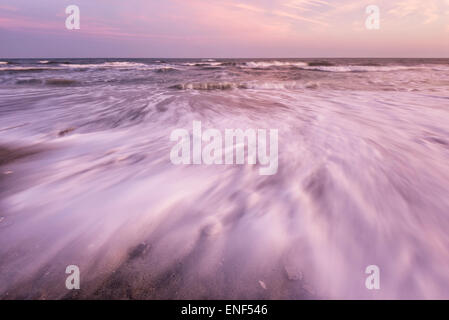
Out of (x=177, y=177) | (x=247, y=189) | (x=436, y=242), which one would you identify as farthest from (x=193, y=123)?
(x=436, y=242)

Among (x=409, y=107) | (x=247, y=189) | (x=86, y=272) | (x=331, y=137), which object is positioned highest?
(x=409, y=107)

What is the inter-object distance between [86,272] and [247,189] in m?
1.03

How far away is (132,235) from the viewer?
1250mm

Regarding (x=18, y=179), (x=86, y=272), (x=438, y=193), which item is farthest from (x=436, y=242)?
(x=18, y=179)

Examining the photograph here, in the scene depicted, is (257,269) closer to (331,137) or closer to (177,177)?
(177,177)

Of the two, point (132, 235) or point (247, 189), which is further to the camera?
point (247, 189)

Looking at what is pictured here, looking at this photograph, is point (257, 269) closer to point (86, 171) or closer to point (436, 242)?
point (436, 242)

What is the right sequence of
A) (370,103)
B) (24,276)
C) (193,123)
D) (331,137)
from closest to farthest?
(24,276) < (331,137) < (193,123) < (370,103)

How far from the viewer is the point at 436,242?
117 centimetres

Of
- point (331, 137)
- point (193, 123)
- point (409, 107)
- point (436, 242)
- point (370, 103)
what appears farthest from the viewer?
point (370, 103)

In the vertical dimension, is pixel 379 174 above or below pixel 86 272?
above

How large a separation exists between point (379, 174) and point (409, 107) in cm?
316

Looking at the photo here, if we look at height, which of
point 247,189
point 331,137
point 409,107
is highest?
point 409,107

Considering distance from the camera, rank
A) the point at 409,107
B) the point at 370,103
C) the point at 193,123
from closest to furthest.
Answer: the point at 193,123, the point at 409,107, the point at 370,103
